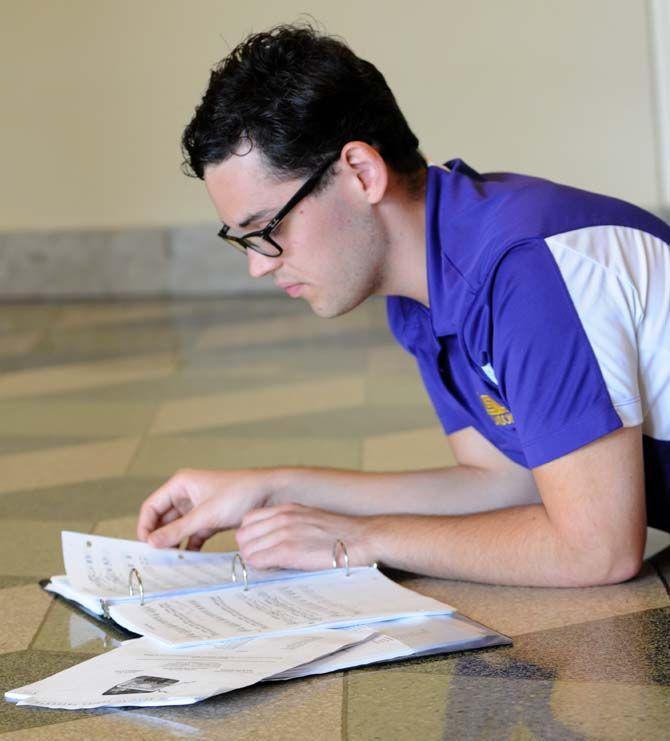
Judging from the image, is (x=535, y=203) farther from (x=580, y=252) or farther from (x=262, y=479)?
(x=262, y=479)

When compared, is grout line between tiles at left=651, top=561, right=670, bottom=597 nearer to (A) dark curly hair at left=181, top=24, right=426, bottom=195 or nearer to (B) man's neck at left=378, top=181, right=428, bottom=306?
(B) man's neck at left=378, top=181, right=428, bottom=306

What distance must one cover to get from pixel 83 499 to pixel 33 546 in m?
0.42

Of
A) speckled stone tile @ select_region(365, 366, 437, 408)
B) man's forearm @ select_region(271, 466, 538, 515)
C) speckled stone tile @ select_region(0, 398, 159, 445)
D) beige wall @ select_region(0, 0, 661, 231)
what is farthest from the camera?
beige wall @ select_region(0, 0, 661, 231)

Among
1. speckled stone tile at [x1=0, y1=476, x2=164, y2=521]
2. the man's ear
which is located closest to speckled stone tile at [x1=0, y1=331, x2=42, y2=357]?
speckled stone tile at [x1=0, y1=476, x2=164, y2=521]

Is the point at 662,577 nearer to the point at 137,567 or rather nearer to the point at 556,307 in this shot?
the point at 556,307

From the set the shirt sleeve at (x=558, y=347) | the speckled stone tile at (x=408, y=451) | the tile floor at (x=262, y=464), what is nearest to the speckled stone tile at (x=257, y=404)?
the tile floor at (x=262, y=464)

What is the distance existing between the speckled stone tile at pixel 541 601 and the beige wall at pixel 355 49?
502cm

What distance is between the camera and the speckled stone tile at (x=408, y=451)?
3357mm

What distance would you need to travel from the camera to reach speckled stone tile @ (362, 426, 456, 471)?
3.36 m

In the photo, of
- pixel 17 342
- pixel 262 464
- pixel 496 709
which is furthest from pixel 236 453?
pixel 17 342

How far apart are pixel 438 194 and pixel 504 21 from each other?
4991mm

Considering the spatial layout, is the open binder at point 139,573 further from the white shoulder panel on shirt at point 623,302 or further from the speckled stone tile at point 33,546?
the white shoulder panel on shirt at point 623,302

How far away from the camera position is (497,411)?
2.19 metres

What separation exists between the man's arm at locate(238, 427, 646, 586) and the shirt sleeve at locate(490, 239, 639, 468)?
0.04m
